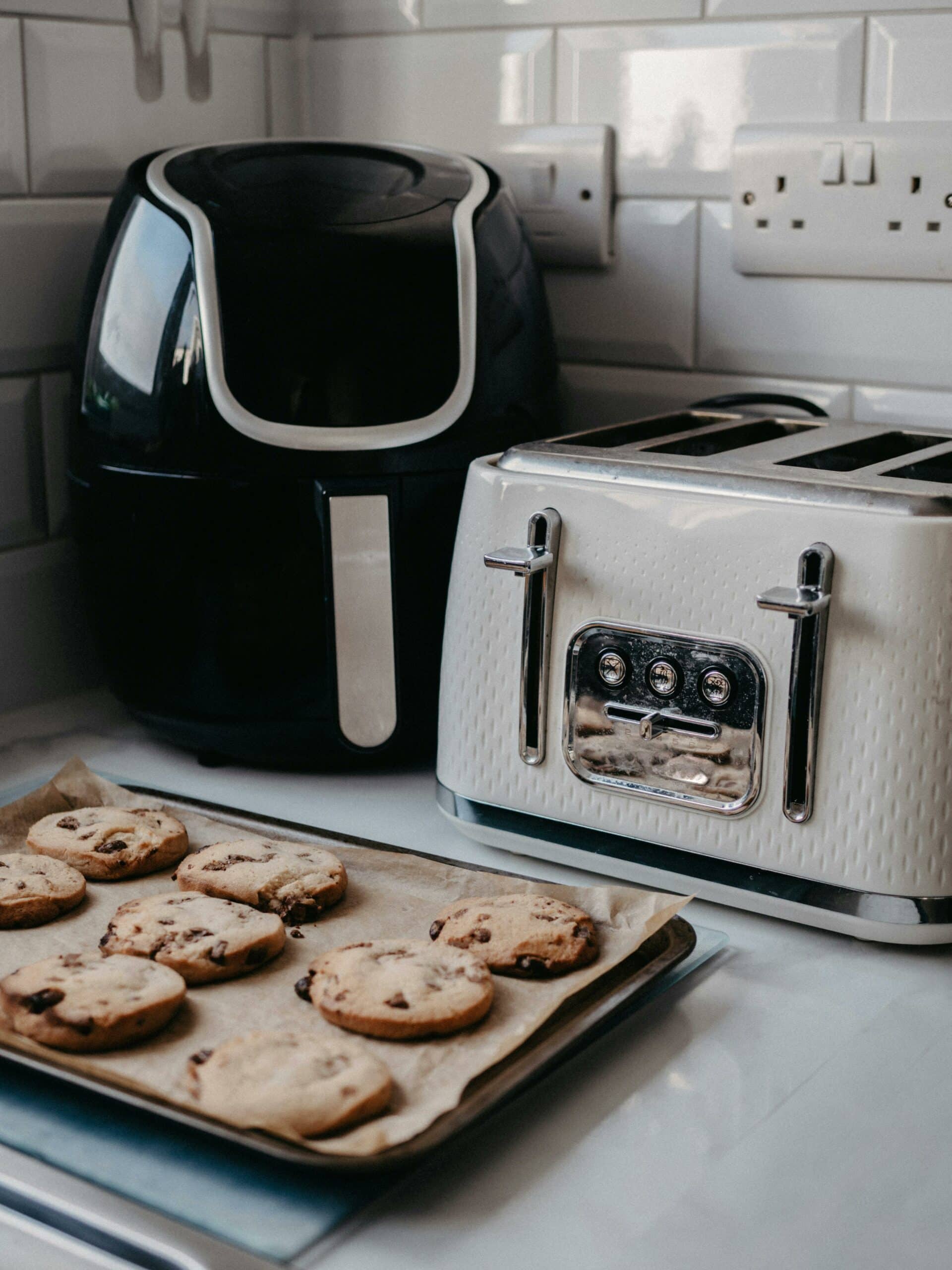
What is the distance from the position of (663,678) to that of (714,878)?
10 centimetres

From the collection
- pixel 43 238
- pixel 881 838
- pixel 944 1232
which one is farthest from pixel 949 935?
pixel 43 238

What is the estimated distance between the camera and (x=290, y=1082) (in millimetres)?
498

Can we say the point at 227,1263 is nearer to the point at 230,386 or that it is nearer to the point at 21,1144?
the point at 21,1144

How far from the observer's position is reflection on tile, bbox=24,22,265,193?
3.09ft

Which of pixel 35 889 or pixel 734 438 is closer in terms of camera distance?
pixel 35 889

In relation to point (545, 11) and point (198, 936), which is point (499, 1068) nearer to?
point (198, 936)

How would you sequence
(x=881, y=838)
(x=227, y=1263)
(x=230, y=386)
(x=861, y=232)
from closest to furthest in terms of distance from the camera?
(x=227, y=1263) → (x=881, y=838) → (x=230, y=386) → (x=861, y=232)

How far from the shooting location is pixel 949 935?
63 centimetres

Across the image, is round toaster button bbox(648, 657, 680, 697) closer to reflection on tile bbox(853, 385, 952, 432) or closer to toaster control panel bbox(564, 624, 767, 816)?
toaster control panel bbox(564, 624, 767, 816)

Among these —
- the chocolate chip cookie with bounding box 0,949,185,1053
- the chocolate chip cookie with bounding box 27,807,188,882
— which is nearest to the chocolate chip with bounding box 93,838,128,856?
the chocolate chip cookie with bounding box 27,807,188,882

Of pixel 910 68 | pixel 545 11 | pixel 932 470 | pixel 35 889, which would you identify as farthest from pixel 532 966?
pixel 545 11

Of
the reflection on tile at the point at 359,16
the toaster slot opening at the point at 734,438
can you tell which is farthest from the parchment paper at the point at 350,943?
the reflection on tile at the point at 359,16

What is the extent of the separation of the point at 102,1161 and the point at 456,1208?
0.41ft

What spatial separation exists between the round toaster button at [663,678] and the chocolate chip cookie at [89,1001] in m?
0.26
